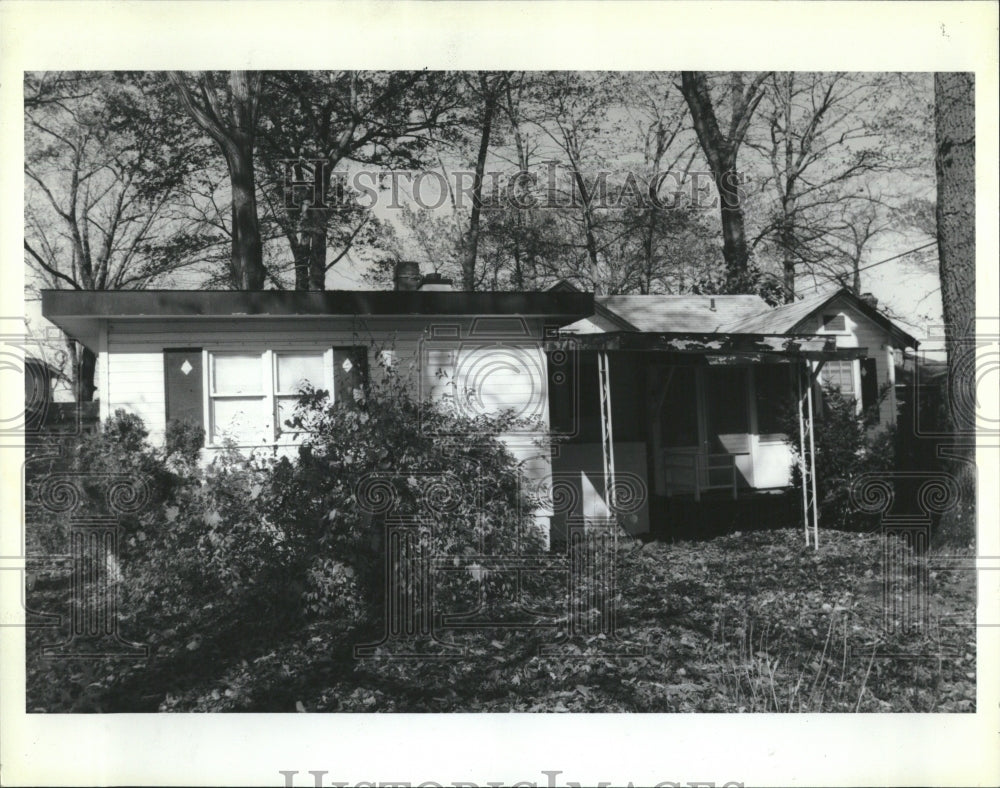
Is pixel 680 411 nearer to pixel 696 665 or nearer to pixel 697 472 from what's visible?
pixel 697 472

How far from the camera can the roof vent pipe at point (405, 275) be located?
20.6 ft

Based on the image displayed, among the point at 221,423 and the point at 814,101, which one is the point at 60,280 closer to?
the point at 221,423

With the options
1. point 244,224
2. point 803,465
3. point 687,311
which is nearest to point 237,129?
point 244,224

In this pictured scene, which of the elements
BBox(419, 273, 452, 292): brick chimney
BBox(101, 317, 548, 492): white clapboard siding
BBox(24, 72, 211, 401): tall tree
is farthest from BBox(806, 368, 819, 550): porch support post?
BBox(24, 72, 211, 401): tall tree

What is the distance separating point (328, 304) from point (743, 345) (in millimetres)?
3937

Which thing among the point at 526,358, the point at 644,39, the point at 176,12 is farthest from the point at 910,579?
the point at 176,12

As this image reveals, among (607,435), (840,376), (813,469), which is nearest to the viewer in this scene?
(813,469)

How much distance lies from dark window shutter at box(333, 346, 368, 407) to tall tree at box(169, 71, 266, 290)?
1.96 metres

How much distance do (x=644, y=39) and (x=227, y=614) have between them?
4742 millimetres

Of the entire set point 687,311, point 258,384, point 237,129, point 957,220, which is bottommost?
point 258,384

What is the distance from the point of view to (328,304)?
584cm

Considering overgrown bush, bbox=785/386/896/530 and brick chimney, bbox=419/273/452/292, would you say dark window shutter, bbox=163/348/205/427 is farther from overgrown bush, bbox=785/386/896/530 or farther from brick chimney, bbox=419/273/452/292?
overgrown bush, bbox=785/386/896/530

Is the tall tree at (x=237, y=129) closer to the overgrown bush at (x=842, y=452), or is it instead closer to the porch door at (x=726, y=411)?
the porch door at (x=726, y=411)

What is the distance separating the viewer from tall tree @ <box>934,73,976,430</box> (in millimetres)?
5152
